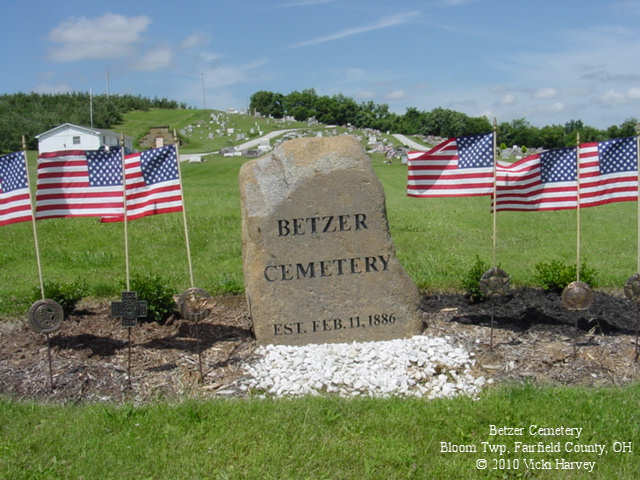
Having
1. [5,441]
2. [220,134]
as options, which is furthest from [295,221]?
[220,134]

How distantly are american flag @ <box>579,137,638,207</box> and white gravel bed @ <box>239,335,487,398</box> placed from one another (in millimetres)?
2577

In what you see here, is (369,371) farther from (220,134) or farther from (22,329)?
(220,134)

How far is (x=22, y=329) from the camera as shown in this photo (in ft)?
25.4

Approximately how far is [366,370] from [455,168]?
2.82 m

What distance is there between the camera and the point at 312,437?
464 centimetres

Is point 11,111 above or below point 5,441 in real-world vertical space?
above

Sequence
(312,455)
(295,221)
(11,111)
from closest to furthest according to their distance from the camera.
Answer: (312,455) < (295,221) < (11,111)

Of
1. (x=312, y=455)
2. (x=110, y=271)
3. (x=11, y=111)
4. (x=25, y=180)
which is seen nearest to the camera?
(x=312, y=455)

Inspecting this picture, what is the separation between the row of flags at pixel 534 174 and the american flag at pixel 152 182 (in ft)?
9.49

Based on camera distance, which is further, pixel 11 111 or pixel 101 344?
pixel 11 111

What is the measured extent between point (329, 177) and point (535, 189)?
8.60ft

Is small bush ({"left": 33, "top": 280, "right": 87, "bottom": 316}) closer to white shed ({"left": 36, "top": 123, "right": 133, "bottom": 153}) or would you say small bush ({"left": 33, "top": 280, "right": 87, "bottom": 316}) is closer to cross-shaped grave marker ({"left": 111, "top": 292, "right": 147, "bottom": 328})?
cross-shaped grave marker ({"left": 111, "top": 292, "right": 147, "bottom": 328})

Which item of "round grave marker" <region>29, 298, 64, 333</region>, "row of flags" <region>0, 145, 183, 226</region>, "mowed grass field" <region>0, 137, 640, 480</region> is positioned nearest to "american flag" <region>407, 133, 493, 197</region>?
"mowed grass field" <region>0, 137, 640, 480</region>

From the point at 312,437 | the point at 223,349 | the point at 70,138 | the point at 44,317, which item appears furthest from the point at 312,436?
the point at 70,138
